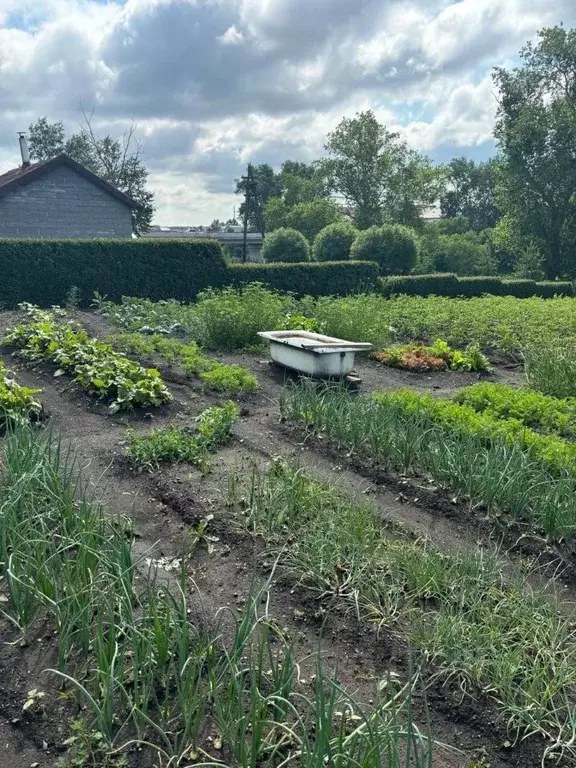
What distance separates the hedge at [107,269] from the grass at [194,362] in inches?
188

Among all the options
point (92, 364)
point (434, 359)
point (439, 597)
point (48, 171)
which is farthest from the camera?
point (48, 171)

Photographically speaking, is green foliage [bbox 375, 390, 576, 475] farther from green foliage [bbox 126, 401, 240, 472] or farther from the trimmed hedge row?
the trimmed hedge row

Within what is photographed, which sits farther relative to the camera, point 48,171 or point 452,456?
point 48,171

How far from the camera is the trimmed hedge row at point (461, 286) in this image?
63.2 ft

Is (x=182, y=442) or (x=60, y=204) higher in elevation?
(x=60, y=204)

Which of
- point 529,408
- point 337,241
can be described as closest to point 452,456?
point 529,408

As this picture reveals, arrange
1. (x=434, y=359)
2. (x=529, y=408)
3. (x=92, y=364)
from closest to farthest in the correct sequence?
(x=529, y=408) → (x=92, y=364) → (x=434, y=359)

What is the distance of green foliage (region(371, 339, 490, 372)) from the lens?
31.3 feet

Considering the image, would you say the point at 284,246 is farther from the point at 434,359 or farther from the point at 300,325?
the point at 434,359

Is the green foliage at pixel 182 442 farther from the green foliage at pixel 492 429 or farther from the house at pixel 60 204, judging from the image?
the house at pixel 60 204

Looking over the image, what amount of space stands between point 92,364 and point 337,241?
20.5 metres

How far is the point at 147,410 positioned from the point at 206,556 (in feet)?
9.65

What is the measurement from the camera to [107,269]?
1429cm

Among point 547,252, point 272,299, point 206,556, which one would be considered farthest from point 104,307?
point 547,252
